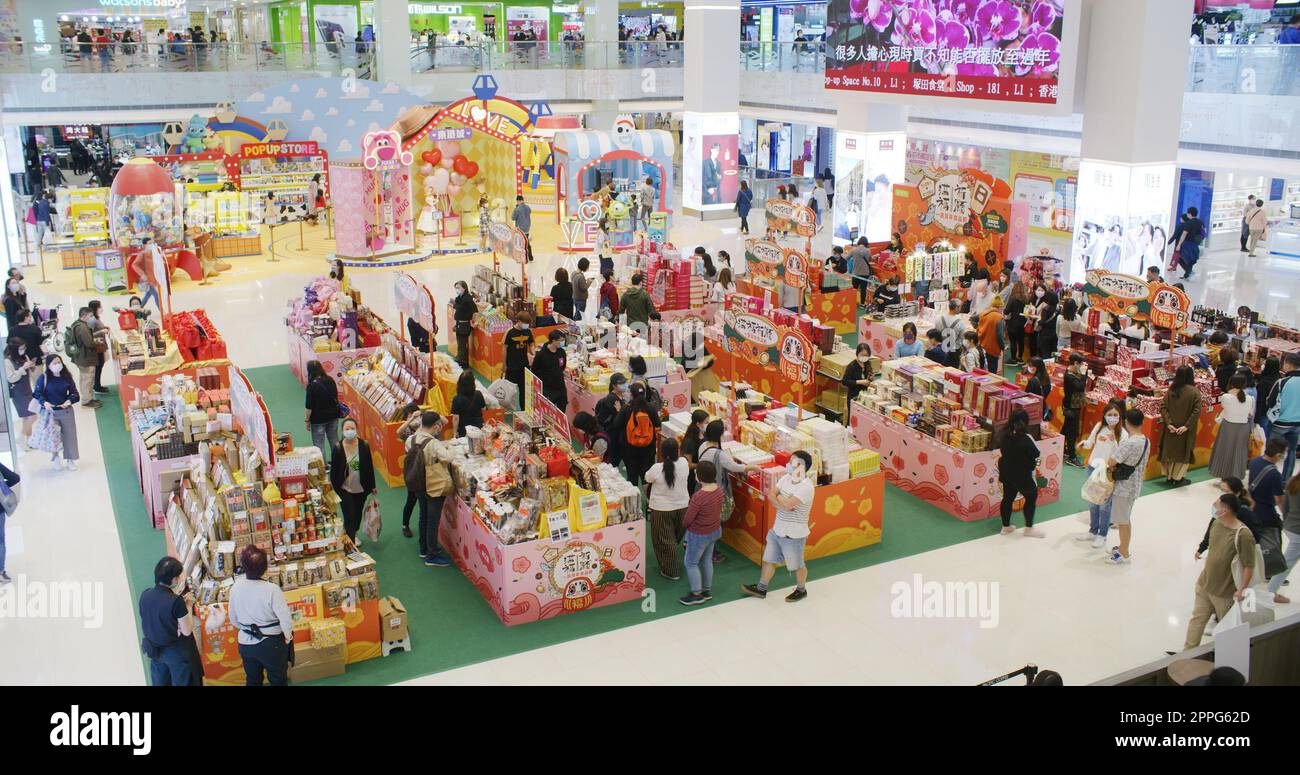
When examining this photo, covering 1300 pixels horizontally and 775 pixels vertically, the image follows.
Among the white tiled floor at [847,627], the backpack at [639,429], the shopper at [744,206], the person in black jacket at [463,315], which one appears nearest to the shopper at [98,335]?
the white tiled floor at [847,627]

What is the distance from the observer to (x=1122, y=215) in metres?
14.9

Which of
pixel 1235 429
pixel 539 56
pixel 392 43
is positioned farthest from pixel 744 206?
pixel 1235 429

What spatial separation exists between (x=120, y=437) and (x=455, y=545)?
514 cm

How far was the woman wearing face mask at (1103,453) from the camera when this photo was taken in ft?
28.1

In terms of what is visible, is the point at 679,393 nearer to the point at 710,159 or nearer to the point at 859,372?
the point at 859,372

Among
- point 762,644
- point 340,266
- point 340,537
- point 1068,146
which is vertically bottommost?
point 762,644

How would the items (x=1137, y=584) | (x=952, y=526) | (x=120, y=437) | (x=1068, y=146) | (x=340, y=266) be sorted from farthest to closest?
(x=1068, y=146) → (x=340, y=266) → (x=120, y=437) → (x=952, y=526) → (x=1137, y=584)

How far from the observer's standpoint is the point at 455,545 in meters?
8.60

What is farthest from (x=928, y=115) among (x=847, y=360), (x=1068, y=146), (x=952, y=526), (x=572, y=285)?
(x=952, y=526)

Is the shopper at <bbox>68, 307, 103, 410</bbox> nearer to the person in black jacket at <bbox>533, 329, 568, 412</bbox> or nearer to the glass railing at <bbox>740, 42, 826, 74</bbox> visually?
the person in black jacket at <bbox>533, 329, 568, 412</bbox>

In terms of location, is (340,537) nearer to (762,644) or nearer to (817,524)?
(762,644)

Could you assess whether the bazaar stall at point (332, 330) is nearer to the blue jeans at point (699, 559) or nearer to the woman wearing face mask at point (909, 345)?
the blue jeans at point (699, 559)

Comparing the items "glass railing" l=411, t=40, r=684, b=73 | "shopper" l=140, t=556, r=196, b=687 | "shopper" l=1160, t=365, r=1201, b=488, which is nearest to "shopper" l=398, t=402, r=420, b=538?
"shopper" l=140, t=556, r=196, b=687
